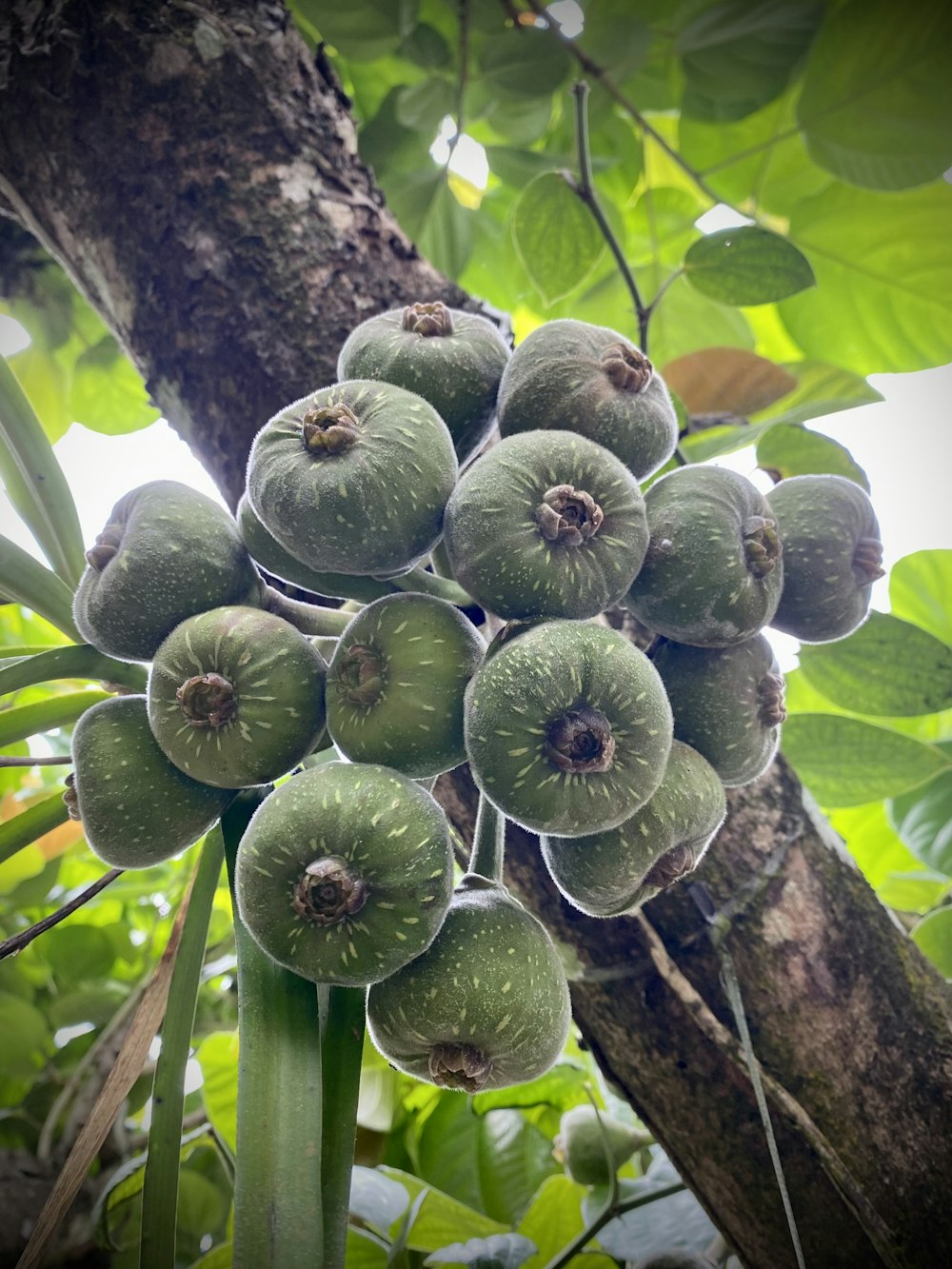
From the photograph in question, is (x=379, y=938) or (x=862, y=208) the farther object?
(x=862, y=208)

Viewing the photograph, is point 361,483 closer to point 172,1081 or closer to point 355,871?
point 355,871

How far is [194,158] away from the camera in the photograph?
164 cm

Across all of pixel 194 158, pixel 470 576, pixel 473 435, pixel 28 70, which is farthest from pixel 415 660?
pixel 28 70

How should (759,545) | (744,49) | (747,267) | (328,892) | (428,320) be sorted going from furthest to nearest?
(744,49)
(747,267)
(428,320)
(759,545)
(328,892)

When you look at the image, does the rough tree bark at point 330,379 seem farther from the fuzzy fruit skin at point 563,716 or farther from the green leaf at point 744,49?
the green leaf at point 744,49

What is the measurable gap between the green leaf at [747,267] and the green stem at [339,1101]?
4.78 feet

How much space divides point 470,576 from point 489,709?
0.56 feet

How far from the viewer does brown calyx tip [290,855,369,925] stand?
88 cm

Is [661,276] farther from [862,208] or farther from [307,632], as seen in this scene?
[307,632]

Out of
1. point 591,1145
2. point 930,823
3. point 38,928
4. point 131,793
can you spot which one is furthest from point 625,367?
point 591,1145

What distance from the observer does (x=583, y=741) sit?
3.02ft

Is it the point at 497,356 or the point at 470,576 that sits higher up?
the point at 497,356

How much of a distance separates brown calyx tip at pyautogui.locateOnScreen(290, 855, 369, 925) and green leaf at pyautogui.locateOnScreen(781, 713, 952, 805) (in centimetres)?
114

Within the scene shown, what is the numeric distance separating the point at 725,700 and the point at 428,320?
0.64m
